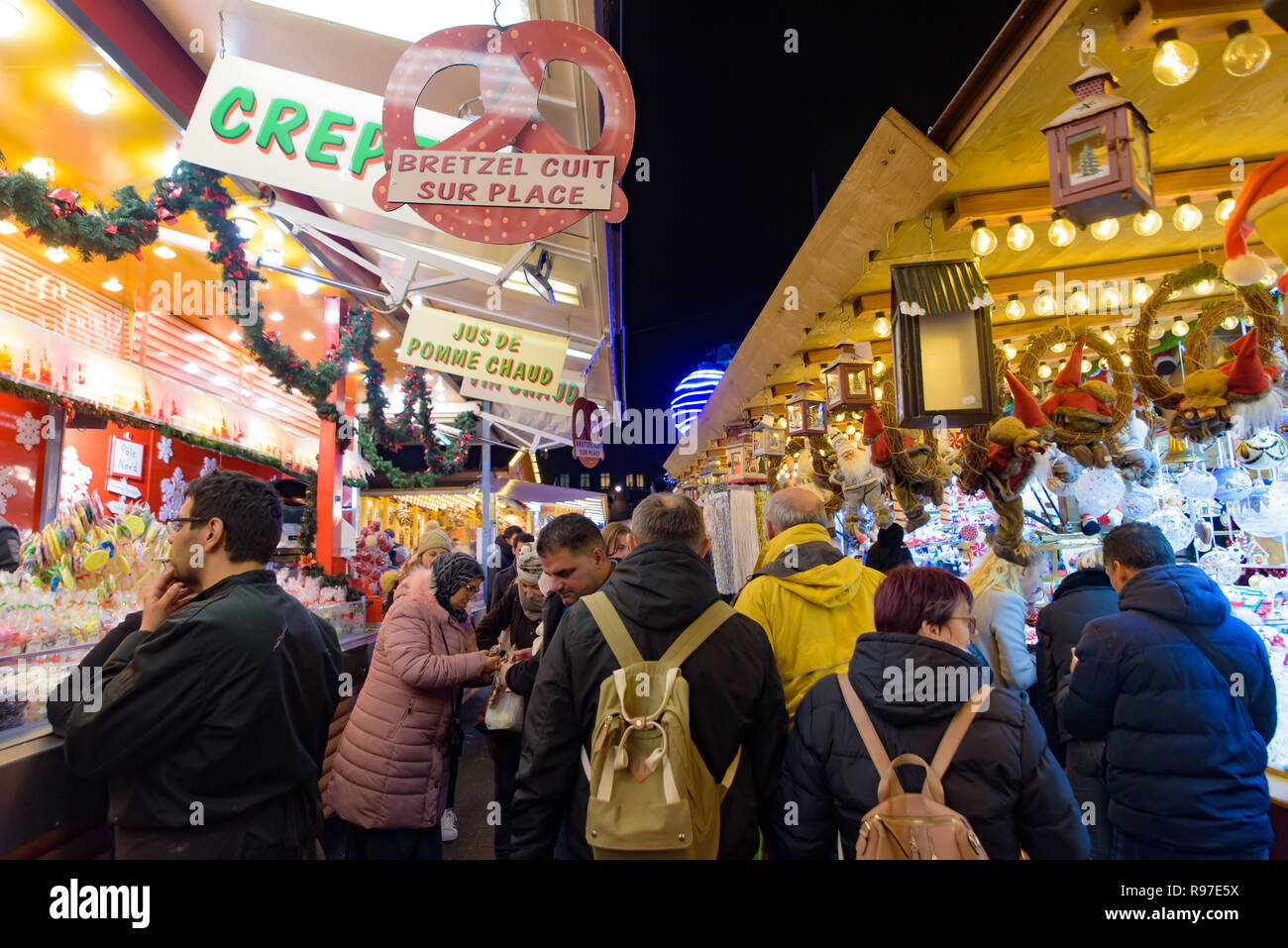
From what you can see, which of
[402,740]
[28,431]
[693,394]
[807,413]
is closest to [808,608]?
[402,740]

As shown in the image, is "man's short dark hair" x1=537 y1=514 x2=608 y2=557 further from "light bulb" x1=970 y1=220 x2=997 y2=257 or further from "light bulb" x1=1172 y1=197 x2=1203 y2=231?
"light bulb" x1=1172 y1=197 x2=1203 y2=231

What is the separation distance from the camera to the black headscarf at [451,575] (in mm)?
3158

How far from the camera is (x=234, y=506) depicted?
2.02 metres

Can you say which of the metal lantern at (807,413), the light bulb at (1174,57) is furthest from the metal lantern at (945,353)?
the metal lantern at (807,413)

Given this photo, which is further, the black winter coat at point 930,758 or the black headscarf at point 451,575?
the black headscarf at point 451,575

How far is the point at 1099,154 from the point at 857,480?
2.75m

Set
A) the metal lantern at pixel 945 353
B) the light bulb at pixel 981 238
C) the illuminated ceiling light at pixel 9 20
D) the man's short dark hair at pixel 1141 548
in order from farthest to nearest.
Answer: the light bulb at pixel 981 238 < the illuminated ceiling light at pixel 9 20 < the metal lantern at pixel 945 353 < the man's short dark hair at pixel 1141 548

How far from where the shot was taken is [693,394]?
853 cm

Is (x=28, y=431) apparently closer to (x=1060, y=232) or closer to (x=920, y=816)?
(x=920, y=816)

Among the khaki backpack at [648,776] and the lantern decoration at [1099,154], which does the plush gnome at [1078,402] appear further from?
the khaki backpack at [648,776]

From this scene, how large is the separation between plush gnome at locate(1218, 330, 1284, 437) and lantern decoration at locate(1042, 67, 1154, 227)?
1.30 meters

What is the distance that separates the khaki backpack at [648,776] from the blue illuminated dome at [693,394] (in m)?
6.29
